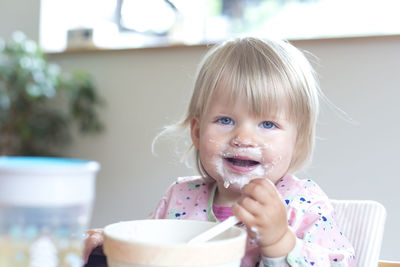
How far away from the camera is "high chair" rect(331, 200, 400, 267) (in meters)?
0.84

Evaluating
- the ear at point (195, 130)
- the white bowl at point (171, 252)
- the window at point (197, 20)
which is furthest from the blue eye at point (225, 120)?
the window at point (197, 20)

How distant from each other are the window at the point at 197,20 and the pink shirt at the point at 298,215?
2.21 ft

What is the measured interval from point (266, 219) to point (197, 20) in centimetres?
180

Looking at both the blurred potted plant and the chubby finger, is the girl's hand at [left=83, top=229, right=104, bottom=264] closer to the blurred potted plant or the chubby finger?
the chubby finger

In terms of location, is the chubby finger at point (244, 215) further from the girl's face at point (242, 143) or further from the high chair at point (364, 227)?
the high chair at point (364, 227)

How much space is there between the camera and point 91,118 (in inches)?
97.0

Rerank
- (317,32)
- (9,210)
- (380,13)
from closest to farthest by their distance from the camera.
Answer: (9,210), (380,13), (317,32)

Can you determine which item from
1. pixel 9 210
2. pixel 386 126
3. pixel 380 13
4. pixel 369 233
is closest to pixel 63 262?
pixel 9 210

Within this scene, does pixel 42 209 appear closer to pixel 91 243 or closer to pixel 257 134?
pixel 91 243

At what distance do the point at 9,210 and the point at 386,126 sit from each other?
1.44 m

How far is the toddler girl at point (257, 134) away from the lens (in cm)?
79

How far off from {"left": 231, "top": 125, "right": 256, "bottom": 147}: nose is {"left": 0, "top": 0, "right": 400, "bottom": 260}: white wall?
0.89 m

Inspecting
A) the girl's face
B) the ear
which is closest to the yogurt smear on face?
the girl's face

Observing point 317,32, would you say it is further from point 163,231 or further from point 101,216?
point 163,231
